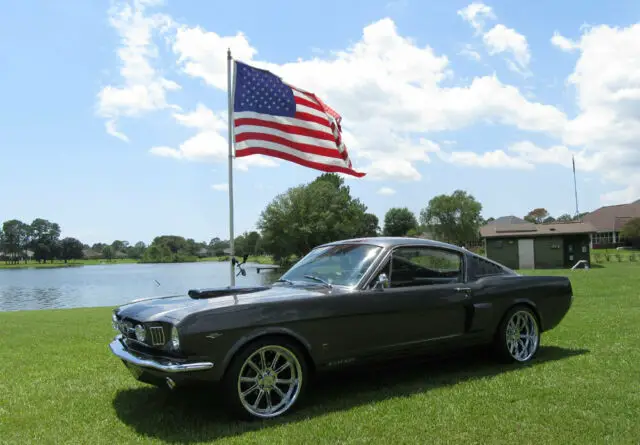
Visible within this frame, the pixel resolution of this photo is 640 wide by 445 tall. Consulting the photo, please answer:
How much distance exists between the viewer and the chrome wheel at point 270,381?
13.9 ft

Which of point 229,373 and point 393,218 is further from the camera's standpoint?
point 393,218

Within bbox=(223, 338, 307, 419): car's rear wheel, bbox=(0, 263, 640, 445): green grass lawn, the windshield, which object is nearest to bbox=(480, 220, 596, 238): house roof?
bbox=(0, 263, 640, 445): green grass lawn

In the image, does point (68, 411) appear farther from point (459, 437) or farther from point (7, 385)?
point (459, 437)

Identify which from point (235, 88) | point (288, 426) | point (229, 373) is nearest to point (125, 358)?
point (229, 373)

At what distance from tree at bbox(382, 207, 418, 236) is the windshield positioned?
110482 millimetres

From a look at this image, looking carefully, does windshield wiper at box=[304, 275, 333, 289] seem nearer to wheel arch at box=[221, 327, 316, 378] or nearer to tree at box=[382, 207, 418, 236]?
wheel arch at box=[221, 327, 316, 378]

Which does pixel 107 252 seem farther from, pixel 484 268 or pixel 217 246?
pixel 484 268

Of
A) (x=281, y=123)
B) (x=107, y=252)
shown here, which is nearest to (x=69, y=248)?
(x=107, y=252)

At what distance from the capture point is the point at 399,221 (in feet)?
390

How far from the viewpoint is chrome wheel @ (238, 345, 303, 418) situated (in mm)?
4242

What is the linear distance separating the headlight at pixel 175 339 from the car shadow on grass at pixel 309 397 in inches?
20.2

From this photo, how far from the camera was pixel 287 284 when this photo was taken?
17.6 ft

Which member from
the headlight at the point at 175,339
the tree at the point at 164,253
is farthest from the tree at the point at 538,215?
the headlight at the point at 175,339

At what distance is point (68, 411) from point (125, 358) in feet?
2.63
